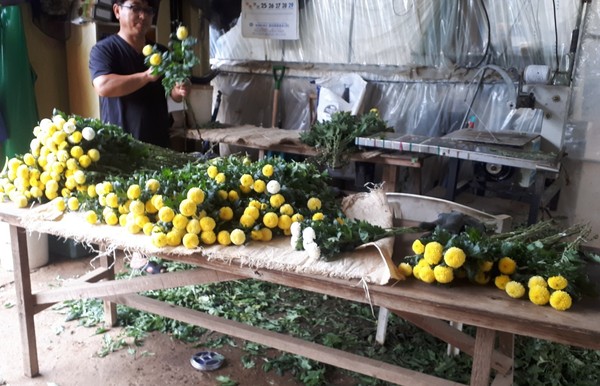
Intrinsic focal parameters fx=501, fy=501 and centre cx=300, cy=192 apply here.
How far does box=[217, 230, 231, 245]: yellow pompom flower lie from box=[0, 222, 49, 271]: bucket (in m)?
2.75

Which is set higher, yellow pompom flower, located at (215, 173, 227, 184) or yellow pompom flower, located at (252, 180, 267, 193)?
yellow pompom flower, located at (215, 173, 227, 184)

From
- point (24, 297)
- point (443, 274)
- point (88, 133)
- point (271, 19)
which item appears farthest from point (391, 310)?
point (271, 19)

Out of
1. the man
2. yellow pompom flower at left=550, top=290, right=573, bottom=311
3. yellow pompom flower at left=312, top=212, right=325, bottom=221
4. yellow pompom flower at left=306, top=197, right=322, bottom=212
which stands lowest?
yellow pompom flower at left=550, top=290, right=573, bottom=311

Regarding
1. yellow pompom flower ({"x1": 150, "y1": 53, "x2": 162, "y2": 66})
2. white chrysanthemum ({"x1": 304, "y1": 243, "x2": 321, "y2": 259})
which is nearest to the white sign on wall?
yellow pompom flower ({"x1": 150, "y1": 53, "x2": 162, "y2": 66})

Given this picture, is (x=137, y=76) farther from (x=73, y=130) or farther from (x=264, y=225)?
(x=264, y=225)

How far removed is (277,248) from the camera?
1.95 m

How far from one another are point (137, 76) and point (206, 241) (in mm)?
1671

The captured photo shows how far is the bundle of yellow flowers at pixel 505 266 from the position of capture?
5.15 ft

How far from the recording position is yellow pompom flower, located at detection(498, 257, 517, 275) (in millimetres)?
1656

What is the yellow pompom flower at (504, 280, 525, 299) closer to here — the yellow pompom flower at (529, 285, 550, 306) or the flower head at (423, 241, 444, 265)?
the yellow pompom flower at (529, 285, 550, 306)

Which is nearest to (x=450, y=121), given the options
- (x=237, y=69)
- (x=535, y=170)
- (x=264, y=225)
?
(x=535, y=170)

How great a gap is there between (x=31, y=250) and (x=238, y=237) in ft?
9.86

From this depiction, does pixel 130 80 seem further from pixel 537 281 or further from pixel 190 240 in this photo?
pixel 537 281

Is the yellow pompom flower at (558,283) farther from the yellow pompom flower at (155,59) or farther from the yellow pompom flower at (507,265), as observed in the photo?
the yellow pompom flower at (155,59)
